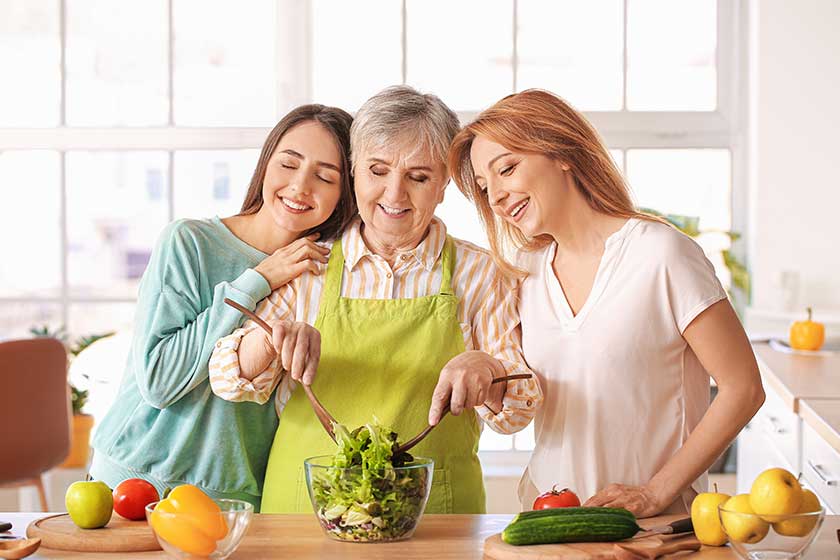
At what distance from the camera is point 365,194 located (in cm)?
211

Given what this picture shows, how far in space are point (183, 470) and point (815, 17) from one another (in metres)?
3.13

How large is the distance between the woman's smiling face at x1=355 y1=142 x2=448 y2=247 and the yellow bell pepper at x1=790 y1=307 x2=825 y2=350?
2.13 metres

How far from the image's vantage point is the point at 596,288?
80.6 inches

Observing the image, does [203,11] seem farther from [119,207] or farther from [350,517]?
[350,517]

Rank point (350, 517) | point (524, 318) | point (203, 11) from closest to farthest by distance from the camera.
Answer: point (350, 517)
point (524, 318)
point (203, 11)

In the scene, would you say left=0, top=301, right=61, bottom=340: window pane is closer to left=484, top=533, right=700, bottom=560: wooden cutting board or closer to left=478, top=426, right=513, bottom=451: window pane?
left=478, top=426, right=513, bottom=451: window pane

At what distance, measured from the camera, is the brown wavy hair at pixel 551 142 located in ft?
6.68

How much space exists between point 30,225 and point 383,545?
10.8ft

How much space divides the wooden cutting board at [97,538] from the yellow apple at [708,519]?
2.81 feet

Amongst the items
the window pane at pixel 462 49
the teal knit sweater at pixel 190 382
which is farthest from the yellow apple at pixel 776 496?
the window pane at pixel 462 49

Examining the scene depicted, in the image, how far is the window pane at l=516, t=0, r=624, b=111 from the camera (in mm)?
4395

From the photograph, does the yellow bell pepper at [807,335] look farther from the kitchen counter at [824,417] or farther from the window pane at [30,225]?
the window pane at [30,225]

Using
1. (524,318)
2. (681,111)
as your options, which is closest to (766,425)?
(681,111)

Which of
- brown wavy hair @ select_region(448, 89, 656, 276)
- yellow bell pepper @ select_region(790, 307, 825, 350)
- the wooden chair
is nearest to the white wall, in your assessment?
yellow bell pepper @ select_region(790, 307, 825, 350)
